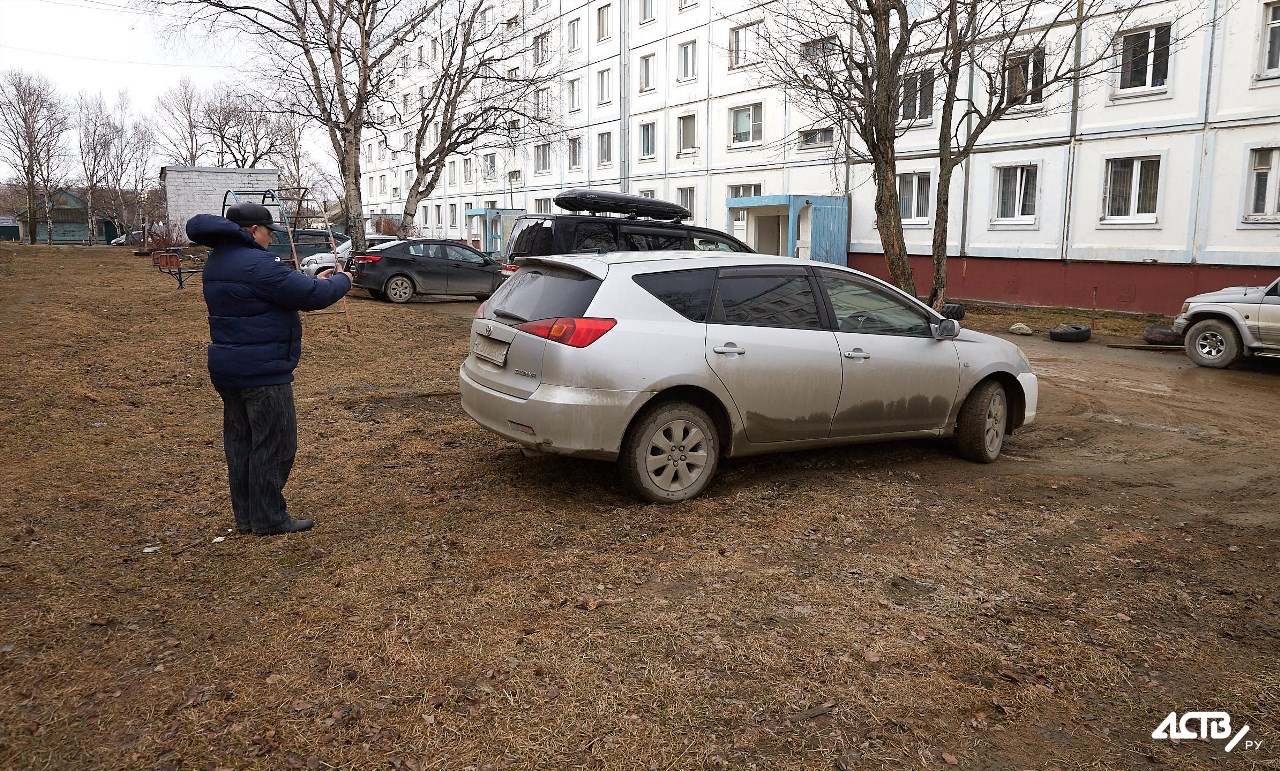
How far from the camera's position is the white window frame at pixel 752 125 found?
31.0 m

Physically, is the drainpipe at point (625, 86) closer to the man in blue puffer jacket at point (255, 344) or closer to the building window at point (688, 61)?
the building window at point (688, 61)

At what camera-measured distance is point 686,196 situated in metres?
35.0

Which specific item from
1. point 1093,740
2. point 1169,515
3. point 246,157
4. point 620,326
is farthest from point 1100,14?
point 246,157

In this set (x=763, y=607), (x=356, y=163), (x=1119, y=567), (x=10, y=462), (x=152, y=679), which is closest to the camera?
(x=152, y=679)

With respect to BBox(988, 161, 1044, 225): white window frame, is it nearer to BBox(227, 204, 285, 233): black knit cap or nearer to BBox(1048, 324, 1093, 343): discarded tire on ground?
BBox(1048, 324, 1093, 343): discarded tire on ground

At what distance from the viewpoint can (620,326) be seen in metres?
5.23

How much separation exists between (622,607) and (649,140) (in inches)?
1371

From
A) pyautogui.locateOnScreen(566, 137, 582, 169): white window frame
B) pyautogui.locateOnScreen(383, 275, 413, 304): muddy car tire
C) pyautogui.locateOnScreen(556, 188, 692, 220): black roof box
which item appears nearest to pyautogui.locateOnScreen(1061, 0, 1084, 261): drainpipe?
pyautogui.locateOnScreen(556, 188, 692, 220): black roof box

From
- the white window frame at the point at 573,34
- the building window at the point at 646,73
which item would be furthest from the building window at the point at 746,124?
the white window frame at the point at 573,34

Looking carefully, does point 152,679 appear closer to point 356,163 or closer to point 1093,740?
point 1093,740

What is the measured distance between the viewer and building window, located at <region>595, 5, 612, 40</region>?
39.5 meters

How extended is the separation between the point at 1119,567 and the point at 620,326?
3.00 metres

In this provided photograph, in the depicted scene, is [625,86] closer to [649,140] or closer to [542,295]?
[649,140]

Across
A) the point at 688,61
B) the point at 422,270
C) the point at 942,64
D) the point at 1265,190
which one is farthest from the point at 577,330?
the point at 688,61
